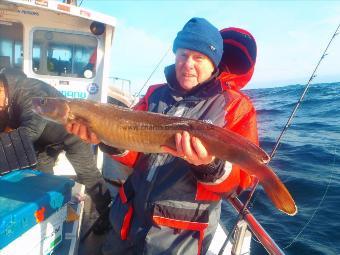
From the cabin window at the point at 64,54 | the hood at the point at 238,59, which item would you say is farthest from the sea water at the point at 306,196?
the cabin window at the point at 64,54

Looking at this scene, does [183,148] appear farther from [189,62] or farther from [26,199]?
[26,199]

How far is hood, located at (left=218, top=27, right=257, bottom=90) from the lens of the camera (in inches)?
127

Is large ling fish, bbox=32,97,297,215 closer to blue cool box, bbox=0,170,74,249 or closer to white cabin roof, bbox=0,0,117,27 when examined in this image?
blue cool box, bbox=0,170,74,249

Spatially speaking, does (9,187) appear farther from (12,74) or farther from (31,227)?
(12,74)

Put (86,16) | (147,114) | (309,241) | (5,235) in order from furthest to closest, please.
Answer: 1. (86,16)
2. (309,241)
3. (147,114)
4. (5,235)

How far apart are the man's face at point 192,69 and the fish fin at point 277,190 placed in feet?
3.19

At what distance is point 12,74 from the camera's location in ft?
14.0

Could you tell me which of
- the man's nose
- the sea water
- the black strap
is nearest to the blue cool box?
the black strap

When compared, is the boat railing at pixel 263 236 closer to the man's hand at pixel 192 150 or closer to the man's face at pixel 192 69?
the man's hand at pixel 192 150

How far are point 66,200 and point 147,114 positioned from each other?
1367mm

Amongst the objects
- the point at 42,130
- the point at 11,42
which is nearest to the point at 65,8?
the point at 11,42

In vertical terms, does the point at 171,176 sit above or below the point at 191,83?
below

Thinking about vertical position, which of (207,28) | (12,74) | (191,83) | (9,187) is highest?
(207,28)

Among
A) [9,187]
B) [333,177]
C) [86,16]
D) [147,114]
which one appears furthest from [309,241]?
[86,16]
